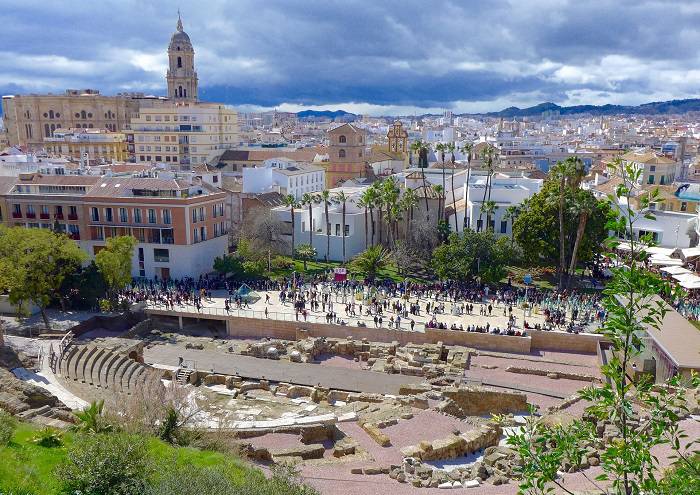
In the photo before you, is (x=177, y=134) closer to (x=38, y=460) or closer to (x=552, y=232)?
(x=552, y=232)

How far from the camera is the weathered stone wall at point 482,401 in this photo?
29.2m

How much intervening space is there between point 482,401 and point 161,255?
30246 mm

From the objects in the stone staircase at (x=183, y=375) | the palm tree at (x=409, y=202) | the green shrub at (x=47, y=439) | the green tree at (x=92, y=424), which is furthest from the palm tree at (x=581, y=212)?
the green shrub at (x=47, y=439)

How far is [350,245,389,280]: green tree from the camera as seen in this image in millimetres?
48000

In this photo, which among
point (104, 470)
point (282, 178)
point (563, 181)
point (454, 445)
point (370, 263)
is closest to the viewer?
→ point (104, 470)

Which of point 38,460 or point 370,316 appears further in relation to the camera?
point 370,316

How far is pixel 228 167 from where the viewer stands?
91.5 m

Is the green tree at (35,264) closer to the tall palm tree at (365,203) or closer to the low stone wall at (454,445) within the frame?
the tall palm tree at (365,203)

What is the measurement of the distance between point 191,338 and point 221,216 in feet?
54.4

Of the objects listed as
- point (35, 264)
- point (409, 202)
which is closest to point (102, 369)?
point (35, 264)

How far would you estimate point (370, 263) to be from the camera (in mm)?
47844

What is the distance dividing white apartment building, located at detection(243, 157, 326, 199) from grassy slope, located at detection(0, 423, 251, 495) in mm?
52537

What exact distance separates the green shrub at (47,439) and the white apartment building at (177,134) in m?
80.9

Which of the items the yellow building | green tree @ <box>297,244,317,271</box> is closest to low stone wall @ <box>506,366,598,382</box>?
green tree @ <box>297,244,317,271</box>
